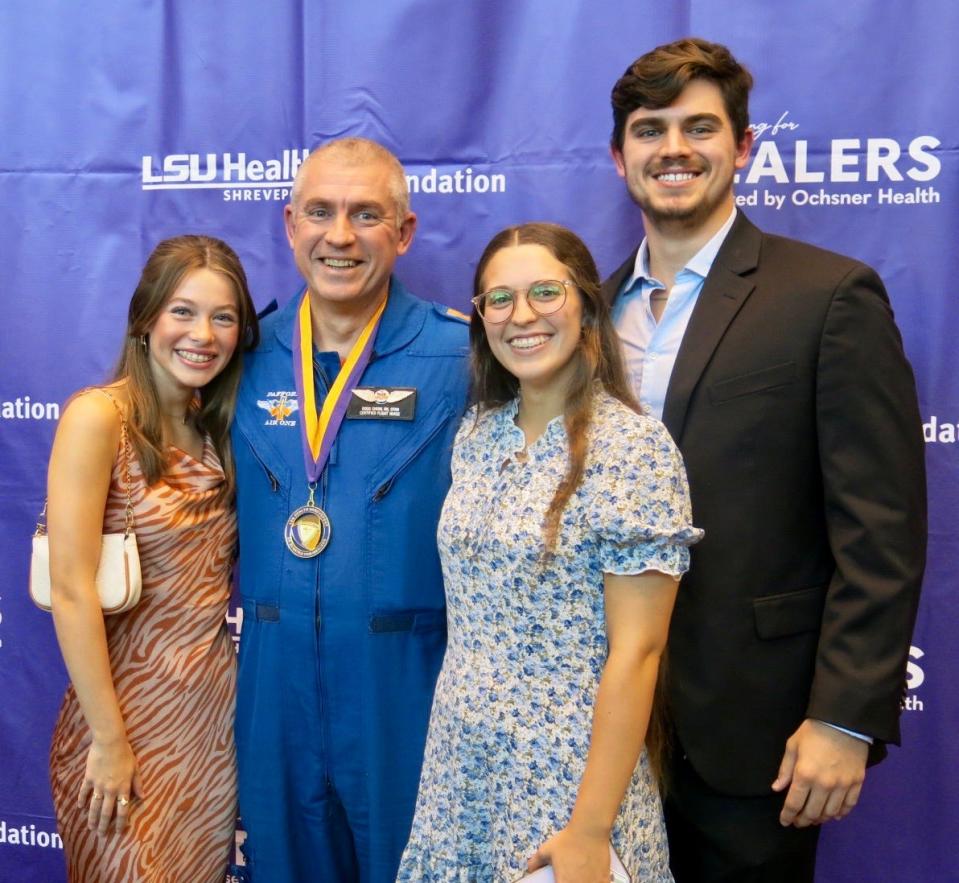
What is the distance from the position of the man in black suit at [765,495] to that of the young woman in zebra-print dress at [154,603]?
96cm

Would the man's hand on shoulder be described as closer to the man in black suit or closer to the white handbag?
the man in black suit

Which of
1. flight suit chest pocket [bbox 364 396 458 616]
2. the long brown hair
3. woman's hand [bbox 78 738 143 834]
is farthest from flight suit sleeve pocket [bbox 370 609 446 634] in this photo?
woman's hand [bbox 78 738 143 834]

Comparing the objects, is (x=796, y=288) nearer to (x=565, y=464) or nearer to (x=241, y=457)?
(x=565, y=464)

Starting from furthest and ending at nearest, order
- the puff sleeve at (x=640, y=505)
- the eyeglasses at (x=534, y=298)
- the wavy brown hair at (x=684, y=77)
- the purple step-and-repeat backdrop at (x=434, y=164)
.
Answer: the purple step-and-repeat backdrop at (x=434, y=164) < the wavy brown hair at (x=684, y=77) < the eyeglasses at (x=534, y=298) < the puff sleeve at (x=640, y=505)

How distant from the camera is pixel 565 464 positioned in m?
1.65

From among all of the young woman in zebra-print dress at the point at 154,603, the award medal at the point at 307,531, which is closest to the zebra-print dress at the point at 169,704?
the young woman in zebra-print dress at the point at 154,603

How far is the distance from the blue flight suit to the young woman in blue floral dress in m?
0.26

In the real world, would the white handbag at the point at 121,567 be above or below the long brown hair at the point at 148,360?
below

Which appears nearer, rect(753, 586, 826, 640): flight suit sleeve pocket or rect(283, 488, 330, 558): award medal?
rect(753, 586, 826, 640): flight suit sleeve pocket

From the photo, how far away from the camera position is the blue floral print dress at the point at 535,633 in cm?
156

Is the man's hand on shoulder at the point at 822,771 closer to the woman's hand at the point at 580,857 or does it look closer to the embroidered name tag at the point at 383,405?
the woman's hand at the point at 580,857

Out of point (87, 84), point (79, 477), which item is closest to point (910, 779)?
point (79, 477)

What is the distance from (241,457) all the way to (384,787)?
78cm

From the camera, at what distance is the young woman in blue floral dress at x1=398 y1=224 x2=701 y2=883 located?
5.08 ft
